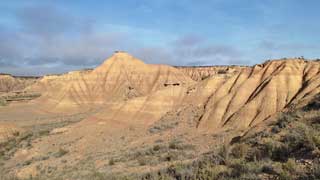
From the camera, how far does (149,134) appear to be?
117 feet

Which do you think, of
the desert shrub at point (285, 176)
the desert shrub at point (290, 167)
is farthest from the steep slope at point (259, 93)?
the desert shrub at point (285, 176)

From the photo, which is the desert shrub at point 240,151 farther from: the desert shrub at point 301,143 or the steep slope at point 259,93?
the steep slope at point 259,93

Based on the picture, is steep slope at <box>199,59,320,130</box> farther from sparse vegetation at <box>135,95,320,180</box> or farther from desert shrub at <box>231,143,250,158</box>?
sparse vegetation at <box>135,95,320,180</box>

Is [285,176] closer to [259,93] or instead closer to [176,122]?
[259,93]

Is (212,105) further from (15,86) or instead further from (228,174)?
(15,86)

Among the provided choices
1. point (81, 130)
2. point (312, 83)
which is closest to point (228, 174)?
point (312, 83)

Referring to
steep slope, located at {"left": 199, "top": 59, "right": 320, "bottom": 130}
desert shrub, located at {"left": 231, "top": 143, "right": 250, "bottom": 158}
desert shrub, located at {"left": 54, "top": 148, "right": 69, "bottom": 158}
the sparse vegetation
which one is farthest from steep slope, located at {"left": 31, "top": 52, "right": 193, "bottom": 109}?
the sparse vegetation

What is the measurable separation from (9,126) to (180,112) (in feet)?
89.5

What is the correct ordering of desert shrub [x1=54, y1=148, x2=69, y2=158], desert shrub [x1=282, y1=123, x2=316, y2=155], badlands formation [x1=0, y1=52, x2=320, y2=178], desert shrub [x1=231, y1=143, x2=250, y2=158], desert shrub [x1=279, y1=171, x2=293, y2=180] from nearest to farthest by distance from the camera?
desert shrub [x1=279, y1=171, x2=293, y2=180]
desert shrub [x1=282, y1=123, x2=316, y2=155]
desert shrub [x1=231, y1=143, x2=250, y2=158]
badlands formation [x1=0, y1=52, x2=320, y2=178]
desert shrub [x1=54, y1=148, x2=69, y2=158]

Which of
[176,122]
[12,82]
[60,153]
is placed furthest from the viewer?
[12,82]

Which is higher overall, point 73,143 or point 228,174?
point 228,174

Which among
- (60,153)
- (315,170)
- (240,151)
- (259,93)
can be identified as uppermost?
(259,93)

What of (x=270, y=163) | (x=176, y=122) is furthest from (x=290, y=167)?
(x=176, y=122)

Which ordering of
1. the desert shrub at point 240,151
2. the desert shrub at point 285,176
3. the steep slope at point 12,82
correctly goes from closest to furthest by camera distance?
the desert shrub at point 285,176 → the desert shrub at point 240,151 → the steep slope at point 12,82
